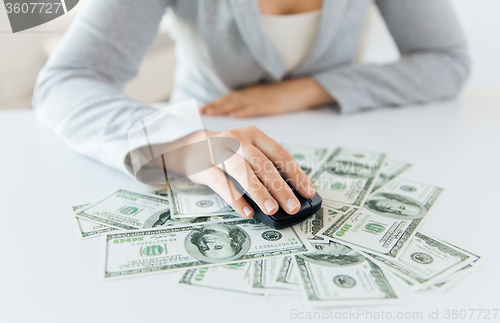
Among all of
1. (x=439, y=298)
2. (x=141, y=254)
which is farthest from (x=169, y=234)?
(x=439, y=298)

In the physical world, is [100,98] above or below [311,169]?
above

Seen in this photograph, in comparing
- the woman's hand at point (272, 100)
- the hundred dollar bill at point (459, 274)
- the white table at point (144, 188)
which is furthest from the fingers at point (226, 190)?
the woman's hand at point (272, 100)

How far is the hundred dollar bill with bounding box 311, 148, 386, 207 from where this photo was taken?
0.54 m

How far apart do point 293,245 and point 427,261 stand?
143mm

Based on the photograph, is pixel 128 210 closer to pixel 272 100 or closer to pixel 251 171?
pixel 251 171

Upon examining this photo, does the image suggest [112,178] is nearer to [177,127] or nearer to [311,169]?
[177,127]

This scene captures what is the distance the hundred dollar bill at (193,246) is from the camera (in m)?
0.40

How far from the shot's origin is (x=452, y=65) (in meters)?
0.95

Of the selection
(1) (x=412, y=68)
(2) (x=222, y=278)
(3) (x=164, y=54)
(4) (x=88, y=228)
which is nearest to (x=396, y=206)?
(2) (x=222, y=278)

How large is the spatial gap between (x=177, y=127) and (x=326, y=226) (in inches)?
11.1

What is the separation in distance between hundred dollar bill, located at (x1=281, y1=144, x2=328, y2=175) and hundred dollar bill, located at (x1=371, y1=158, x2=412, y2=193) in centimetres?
10

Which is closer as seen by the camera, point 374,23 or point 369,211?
point 369,211

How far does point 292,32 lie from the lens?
931 mm

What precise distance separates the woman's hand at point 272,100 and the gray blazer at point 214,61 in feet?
0.11
